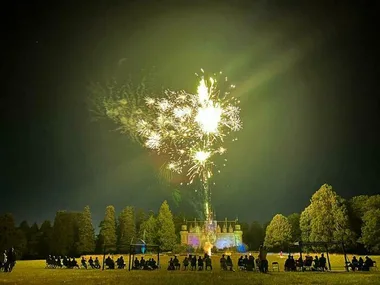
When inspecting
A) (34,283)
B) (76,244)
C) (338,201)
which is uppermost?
(338,201)

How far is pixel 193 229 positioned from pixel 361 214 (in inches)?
2189

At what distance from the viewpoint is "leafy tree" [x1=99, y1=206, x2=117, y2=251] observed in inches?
3824

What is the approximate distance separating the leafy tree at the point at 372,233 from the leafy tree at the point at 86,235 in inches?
2311

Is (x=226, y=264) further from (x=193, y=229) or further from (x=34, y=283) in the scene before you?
(x=193, y=229)

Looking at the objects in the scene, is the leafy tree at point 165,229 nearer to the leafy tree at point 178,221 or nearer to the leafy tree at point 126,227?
the leafy tree at point 126,227

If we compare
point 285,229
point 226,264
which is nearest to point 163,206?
point 285,229

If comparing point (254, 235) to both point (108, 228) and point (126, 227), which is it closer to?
point (126, 227)

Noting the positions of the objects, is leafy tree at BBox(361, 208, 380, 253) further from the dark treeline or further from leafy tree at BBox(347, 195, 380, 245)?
leafy tree at BBox(347, 195, 380, 245)

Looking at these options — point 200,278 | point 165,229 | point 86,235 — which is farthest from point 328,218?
point 200,278

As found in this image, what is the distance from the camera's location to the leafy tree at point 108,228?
9712 cm

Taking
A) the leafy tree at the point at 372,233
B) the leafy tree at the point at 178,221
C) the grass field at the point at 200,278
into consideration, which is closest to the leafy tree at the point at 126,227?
the leafy tree at the point at 178,221

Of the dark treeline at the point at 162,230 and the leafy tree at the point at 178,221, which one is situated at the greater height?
the leafy tree at the point at 178,221

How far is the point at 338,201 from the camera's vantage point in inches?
3260

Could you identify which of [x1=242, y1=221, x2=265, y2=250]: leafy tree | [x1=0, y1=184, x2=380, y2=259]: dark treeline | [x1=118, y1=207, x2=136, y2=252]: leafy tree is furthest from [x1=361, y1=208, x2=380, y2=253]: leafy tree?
[x1=242, y1=221, x2=265, y2=250]: leafy tree
